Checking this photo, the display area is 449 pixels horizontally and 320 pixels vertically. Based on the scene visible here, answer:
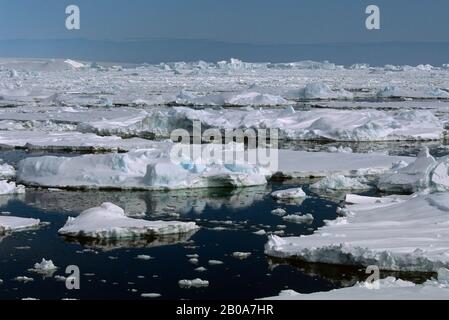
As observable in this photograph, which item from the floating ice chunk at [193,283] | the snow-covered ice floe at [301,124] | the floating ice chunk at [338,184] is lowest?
the floating ice chunk at [193,283]

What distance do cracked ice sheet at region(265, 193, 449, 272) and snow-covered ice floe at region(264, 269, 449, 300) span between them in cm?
115

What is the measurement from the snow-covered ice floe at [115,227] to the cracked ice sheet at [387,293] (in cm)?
358

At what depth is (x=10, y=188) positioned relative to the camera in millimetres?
13492

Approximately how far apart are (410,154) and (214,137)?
6456 millimetres

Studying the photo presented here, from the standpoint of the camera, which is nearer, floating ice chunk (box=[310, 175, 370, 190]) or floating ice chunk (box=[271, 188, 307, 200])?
floating ice chunk (box=[271, 188, 307, 200])

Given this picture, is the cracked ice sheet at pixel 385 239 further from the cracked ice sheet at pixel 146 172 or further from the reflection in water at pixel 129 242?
the cracked ice sheet at pixel 146 172

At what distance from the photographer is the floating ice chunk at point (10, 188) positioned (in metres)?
13.4

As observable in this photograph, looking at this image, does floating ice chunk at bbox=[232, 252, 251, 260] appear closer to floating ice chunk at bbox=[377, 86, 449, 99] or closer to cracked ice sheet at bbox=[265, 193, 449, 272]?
cracked ice sheet at bbox=[265, 193, 449, 272]

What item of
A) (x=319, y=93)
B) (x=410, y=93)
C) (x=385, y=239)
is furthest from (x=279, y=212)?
(x=410, y=93)

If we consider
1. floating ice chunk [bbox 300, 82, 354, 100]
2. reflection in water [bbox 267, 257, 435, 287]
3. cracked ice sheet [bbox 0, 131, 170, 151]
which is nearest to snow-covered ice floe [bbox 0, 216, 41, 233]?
reflection in water [bbox 267, 257, 435, 287]

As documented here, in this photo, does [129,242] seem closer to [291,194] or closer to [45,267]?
[45,267]

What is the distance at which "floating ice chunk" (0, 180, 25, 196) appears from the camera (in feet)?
44.0

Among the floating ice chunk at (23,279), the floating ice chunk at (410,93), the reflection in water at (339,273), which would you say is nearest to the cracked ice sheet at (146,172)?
the reflection in water at (339,273)
